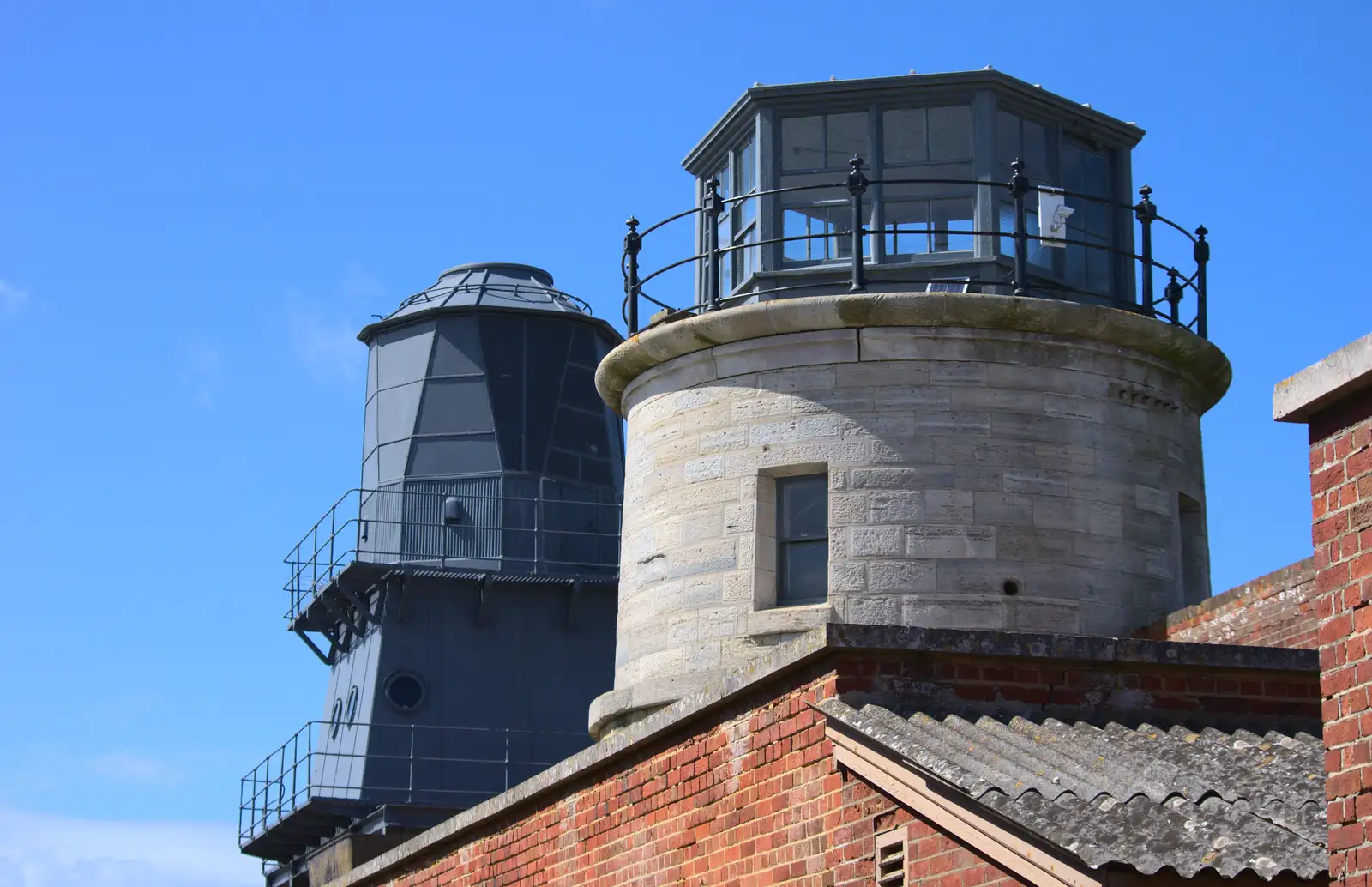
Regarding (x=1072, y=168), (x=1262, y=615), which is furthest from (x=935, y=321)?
(x=1262, y=615)

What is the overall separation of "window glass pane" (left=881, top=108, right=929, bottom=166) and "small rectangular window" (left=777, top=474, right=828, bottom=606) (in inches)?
106

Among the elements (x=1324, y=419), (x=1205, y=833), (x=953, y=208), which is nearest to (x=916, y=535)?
(x=953, y=208)

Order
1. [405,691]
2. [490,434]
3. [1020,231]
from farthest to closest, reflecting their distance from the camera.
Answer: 1. [490,434]
2. [405,691]
3. [1020,231]

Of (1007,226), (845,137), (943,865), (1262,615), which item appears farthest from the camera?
(845,137)

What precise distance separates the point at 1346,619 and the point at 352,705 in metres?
24.5

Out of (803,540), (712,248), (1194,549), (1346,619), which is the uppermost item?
(712,248)

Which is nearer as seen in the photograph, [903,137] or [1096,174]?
[903,137]

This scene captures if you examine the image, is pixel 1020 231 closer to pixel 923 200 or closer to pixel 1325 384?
pixel 923 200

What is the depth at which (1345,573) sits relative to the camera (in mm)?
Result: 6145

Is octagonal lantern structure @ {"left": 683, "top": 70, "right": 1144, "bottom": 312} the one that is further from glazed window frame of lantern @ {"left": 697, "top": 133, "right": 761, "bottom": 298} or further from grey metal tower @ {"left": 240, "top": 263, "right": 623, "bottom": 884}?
grey metal tower @ {"left": 240, "top": 263, "right": 623, "bottom": 884}

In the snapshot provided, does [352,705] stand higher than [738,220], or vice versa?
[738,220]

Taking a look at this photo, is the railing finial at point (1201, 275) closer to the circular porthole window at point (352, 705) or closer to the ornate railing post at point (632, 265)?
the ornate railing post at point (632, 265)

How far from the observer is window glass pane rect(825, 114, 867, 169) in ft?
49.8

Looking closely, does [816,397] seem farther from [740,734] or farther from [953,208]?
[740,734]
